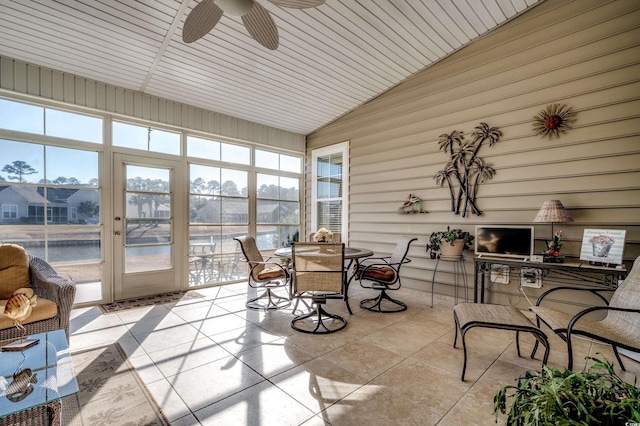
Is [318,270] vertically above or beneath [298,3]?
beneath

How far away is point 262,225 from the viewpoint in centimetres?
589

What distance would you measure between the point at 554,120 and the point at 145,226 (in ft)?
18.8

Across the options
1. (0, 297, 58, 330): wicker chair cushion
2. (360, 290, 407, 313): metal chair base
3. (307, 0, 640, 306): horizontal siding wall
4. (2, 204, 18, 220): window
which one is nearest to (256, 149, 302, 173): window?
(307, 0, 640, 306): horizontal siding wall

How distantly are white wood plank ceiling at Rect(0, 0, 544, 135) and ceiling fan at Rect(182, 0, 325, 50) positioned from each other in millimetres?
592

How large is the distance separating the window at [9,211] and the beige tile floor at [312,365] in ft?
4.72

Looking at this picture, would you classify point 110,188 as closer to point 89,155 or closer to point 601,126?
point 89,155

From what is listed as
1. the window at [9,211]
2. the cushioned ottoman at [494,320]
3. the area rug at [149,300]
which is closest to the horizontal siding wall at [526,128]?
the cushioned ottoman at [494,320]

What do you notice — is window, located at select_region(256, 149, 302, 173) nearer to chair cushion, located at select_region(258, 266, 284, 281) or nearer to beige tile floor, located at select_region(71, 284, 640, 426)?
chair cushion, located at select_region(258, 266, 284, 281)

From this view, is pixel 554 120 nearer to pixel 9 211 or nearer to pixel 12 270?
pixel 12 270

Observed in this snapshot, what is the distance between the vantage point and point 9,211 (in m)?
3.48

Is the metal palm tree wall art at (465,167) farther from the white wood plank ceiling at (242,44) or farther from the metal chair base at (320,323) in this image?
the metal chair base at (320,323)

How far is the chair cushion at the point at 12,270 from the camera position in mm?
2658

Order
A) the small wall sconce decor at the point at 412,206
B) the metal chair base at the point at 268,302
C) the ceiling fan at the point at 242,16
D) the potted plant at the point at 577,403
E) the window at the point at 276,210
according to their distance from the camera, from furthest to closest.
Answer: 1. the window at the point at 276,210
2. the small wall sconce decor at the point at 412,206
3. the metal chair base at the point at 268,302
4. the ceiling fan at the point at 242,16
5. the potted plant at the point at 577,403

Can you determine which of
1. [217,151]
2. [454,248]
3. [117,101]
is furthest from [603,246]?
[117,101]
